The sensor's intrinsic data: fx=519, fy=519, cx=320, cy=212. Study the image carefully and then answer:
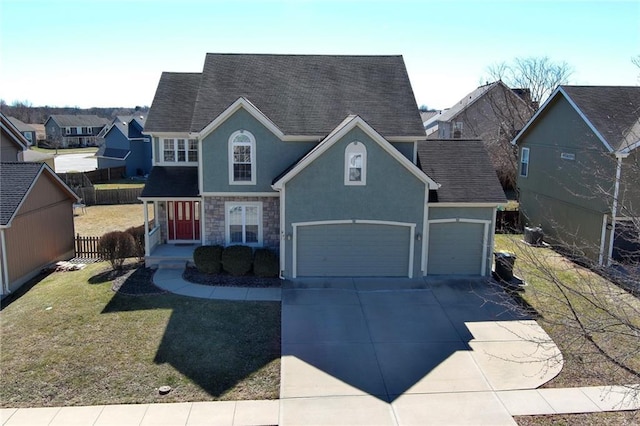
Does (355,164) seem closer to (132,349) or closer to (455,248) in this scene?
(455,248)

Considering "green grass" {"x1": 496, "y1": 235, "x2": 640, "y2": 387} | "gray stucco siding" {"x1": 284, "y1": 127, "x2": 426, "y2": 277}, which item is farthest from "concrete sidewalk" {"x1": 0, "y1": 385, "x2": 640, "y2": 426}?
"gray stucco siding" {"x1": 284, "y1": 127, "x2": 426, "y2": 277}

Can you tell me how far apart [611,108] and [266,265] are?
15.8m

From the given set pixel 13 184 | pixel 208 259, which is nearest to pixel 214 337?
pixel 208 259

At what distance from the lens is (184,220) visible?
864 inches

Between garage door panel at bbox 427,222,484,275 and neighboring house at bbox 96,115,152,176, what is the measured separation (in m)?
39.3

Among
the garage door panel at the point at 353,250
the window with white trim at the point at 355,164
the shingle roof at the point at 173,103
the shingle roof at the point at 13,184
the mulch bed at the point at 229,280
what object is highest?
the shingle roof at the point at 173,103

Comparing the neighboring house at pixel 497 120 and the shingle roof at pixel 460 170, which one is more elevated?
the neighboring house at pixel 497 120

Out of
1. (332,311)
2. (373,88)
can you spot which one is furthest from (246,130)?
(332,311)

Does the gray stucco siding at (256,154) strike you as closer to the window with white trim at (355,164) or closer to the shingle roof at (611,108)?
the window with white trim at (355,164)

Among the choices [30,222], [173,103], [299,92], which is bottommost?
[30,222]

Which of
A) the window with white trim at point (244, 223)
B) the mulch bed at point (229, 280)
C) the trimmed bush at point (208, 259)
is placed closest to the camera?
the mulch bed at point (229, 280)

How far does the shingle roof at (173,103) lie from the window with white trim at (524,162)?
17.4 meters

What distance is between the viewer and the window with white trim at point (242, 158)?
19.2 meters

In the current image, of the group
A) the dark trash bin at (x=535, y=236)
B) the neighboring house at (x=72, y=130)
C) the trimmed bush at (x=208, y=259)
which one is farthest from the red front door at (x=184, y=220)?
the neighboring house at (x=72, y=130)
